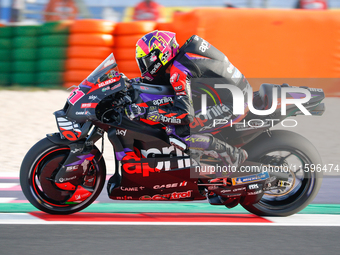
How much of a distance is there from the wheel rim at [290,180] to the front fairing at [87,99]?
4.87 ft

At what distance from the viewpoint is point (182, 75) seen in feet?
12.6

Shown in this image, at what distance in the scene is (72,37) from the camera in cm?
898

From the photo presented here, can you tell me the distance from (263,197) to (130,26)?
5269 mm

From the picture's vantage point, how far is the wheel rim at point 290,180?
13.9ft

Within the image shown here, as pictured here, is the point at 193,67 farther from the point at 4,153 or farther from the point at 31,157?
the point at 4,153

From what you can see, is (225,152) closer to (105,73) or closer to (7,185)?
(105,73)

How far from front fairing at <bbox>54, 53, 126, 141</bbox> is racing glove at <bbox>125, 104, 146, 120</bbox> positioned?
19 cm

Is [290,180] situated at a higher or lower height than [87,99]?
lower

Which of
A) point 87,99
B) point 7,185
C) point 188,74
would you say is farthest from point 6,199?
point 188,74

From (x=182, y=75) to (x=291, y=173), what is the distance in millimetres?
1364
